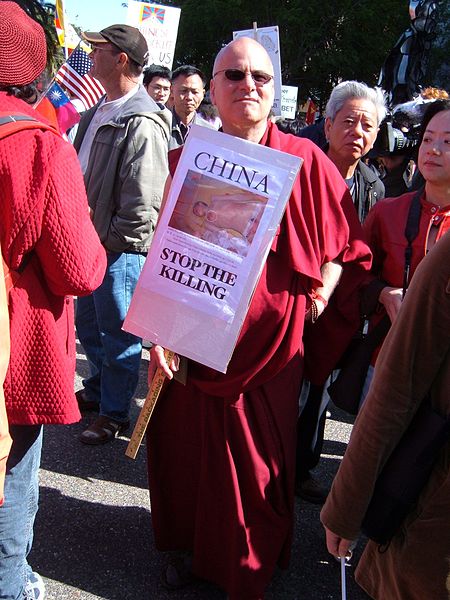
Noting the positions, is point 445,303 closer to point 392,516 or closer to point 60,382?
point 392,516

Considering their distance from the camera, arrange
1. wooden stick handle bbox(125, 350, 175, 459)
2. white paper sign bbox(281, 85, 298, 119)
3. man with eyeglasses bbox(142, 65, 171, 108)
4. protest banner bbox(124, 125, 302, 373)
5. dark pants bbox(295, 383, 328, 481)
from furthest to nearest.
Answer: white paper sign bbox(281, 85, 298, 119), man with eyeglasses bbox(142, 65, 171, 108), dark pants bbox(295, 383, 328, 481), wooden stick handle bbox(125, 350, 175, 459), protest banner bbox(124, 125, 302, 373)

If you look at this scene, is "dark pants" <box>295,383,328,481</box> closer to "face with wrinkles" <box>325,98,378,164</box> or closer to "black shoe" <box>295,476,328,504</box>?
"black shoe" <box>295,476,328,504</box>

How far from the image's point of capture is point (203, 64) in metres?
27.1

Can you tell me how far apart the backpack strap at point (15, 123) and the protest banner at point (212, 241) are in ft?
1.82

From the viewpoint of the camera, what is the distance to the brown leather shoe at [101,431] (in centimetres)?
345

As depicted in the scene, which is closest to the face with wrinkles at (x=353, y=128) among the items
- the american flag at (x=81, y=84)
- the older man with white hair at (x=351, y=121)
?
the older man with white hair at (x=351, y=121)

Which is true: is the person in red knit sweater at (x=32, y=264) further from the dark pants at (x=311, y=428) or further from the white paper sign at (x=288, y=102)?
the white paper sign at (x=288, y=102)

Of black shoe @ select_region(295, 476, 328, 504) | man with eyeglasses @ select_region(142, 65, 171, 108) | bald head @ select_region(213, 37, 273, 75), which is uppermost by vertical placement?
man with eyeglasses @ select_region(142, 65, 171, 108)

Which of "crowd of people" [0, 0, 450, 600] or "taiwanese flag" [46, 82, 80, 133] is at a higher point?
"taiwanese flag" [46, 82, 80, 133]

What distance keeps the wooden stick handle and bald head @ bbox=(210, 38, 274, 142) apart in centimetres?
84

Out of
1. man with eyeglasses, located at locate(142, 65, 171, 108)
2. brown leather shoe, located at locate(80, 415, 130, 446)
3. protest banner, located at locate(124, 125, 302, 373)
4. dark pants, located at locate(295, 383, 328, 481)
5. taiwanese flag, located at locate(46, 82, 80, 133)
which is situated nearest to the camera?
protest banner, located at locate(124, 125, 302, 373)

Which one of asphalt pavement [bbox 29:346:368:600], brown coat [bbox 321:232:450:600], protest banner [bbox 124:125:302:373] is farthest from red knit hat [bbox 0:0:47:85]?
asphalt pavement [bbox 29:346:368:600]

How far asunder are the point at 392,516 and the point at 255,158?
113 centimetres

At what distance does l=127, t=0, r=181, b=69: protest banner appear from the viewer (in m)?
7.27
